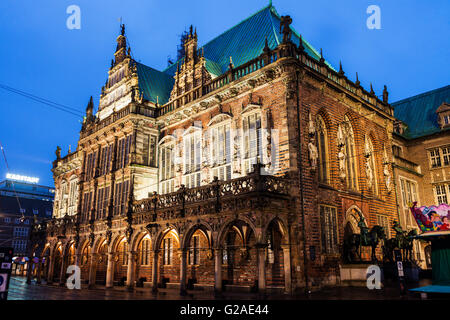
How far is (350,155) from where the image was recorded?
→ 85.0 feet

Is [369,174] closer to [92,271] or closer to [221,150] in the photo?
[221,150]

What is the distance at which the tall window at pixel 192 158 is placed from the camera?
26.7 m

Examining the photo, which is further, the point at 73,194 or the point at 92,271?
the point at 73,194

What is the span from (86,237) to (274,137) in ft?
63.0

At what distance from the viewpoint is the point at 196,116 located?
27.6 meters

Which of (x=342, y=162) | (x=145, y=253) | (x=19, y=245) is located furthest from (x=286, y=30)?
(x=19, y=245)

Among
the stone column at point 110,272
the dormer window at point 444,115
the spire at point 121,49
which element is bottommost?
the stone column at point 110,272

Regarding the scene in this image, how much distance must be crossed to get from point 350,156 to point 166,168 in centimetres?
1365

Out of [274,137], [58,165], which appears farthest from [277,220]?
[58,165]

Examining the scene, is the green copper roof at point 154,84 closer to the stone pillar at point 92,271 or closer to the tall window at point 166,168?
the tall window at point 166,168

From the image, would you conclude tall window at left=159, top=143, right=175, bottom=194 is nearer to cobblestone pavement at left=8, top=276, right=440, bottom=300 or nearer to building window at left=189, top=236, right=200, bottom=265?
building window at left=189, top=236, right=200, bottom=265

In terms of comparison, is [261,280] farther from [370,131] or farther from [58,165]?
[58,165]

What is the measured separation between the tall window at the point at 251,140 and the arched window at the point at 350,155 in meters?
6.58

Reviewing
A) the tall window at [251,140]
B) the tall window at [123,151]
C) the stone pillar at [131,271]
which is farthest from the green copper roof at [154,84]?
the stone pillar at [131,271]
